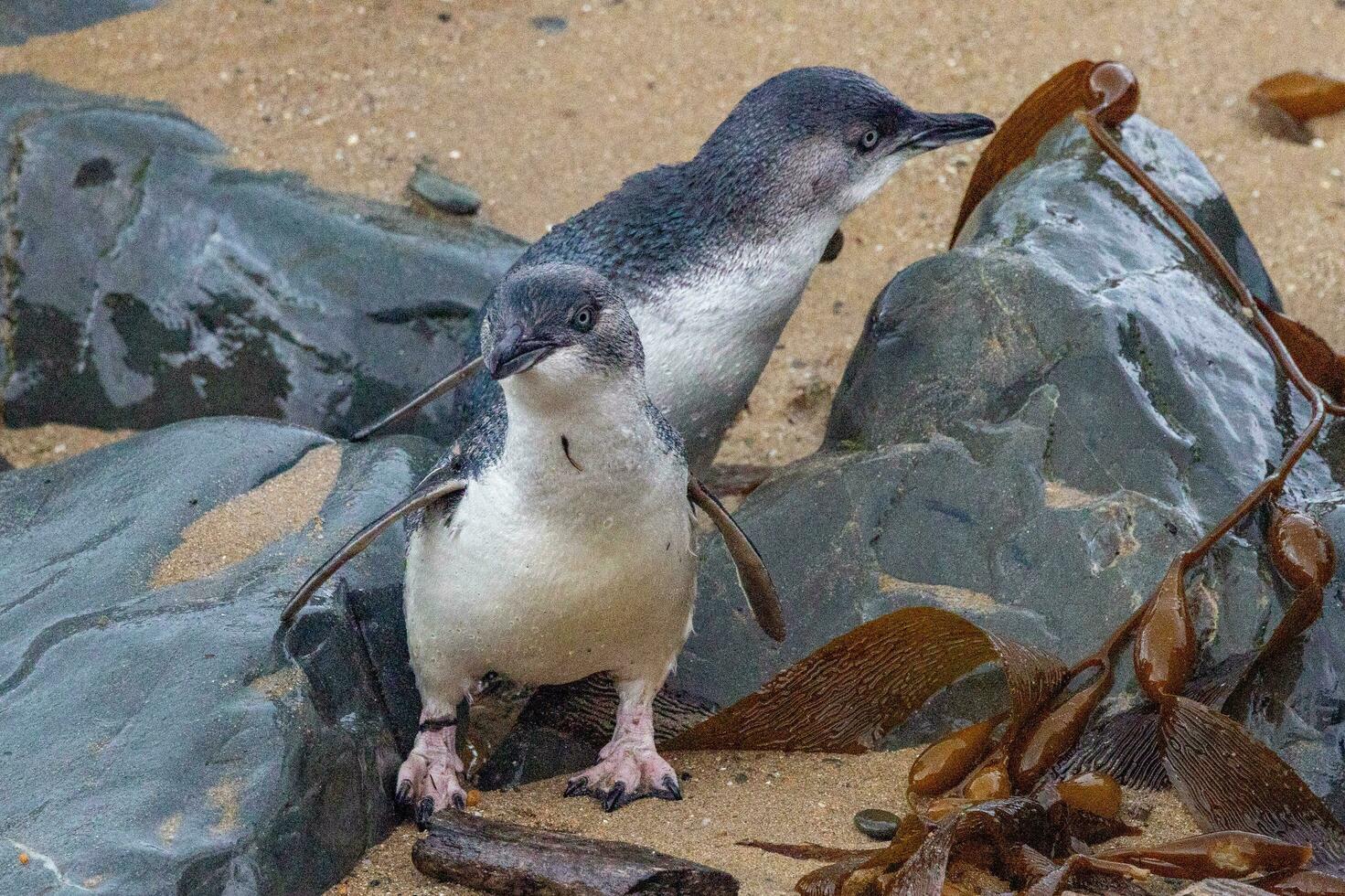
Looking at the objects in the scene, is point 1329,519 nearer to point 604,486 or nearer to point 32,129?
point 604,486

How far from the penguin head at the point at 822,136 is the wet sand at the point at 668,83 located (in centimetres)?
133

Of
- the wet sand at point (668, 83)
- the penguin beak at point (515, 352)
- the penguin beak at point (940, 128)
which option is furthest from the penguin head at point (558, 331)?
the wet sand at point (668, 83)

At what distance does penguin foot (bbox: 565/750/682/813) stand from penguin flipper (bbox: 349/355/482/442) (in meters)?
1.43

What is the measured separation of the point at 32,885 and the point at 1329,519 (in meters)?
2.82

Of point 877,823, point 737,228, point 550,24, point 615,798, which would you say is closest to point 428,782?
point 615,798

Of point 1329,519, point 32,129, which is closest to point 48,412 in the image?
point 32,129

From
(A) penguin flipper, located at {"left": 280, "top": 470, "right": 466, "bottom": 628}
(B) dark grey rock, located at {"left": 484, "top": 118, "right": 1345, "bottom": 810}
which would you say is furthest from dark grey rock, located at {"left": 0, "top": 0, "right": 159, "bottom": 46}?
(A) penguin flipper, located at {"left": 280, "top": 470, "right": 466, "bottom": 628}

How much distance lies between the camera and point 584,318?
3227 mm

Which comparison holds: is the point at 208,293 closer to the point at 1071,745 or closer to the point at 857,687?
the point at 857,687

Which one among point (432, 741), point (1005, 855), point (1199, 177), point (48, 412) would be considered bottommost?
point (48, 412)

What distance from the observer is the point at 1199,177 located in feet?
17.2

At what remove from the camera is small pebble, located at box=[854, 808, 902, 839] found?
346 cm

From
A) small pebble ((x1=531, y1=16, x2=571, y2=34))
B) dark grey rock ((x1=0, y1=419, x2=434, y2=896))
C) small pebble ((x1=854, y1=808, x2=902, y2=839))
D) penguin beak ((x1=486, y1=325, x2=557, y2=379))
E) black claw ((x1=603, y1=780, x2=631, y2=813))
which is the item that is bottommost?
black claw ((x1=603, y1=780, x2=631, y2=813))

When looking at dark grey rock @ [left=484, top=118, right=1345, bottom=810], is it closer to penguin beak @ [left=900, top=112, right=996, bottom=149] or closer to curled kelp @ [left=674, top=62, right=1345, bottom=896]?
curled kelp @ [left=674, top=62, right=1345, bottom=896]
